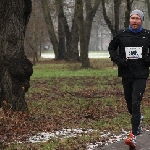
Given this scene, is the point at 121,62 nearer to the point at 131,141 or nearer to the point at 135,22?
the point at 135,22

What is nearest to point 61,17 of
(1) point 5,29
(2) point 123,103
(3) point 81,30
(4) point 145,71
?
(3) point 81,30

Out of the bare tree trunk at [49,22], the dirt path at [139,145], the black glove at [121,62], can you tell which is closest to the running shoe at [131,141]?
the dirt path at [139,145]

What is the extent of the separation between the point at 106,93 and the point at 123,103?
9.02ft

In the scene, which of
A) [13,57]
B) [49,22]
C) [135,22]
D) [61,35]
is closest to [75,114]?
[13,57]

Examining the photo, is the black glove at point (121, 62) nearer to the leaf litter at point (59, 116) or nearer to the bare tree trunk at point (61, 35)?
the leaf litter at point (59, 116)

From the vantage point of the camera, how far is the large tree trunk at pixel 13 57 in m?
9.07

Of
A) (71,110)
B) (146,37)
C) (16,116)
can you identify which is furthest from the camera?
(71,110)

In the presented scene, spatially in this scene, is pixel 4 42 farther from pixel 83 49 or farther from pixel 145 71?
pixel 83 49

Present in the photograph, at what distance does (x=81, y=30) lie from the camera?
2841 cm

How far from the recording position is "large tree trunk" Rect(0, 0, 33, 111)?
907 centimetres

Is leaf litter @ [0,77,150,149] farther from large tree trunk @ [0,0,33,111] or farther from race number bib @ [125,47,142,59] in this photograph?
race number bib @ [125,47,142,59]

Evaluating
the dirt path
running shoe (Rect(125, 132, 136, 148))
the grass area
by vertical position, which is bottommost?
the grass area

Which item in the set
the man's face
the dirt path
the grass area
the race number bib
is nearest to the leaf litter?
the grass area

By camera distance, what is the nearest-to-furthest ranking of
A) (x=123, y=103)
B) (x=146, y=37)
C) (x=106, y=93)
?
(x=146, y=37) < (x=123, y=103) < (x=106, y=93)
